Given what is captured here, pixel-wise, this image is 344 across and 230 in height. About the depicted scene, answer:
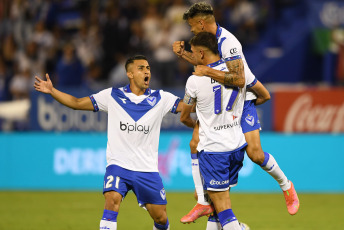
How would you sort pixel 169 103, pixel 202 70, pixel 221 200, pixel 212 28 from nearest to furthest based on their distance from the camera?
pixel 202 70 < pixel 221 200 < pixel 212 28 < pixel 169 103

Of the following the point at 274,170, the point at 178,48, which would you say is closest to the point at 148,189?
the point at 274,170

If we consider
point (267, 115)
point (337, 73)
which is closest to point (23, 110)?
point (267, 115)

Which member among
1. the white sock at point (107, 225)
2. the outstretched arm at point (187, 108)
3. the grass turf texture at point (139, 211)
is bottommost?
the grass turf texture at point (139, 211)

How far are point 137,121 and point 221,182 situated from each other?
3.97ft

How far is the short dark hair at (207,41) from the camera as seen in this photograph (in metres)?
7.02

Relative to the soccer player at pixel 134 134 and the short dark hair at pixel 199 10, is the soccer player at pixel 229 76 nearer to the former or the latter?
the short dark hair at pixel 199 10

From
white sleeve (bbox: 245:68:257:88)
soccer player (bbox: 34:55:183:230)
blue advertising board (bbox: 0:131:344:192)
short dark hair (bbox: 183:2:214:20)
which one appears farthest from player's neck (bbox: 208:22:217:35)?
blue advertising board (bbox: 0:131:344:192)

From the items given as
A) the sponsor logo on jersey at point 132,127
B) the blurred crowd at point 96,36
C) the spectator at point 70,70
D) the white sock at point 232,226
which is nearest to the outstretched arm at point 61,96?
the sponsor logo on jersey at point 132,127

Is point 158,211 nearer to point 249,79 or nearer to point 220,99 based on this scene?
point 220,99

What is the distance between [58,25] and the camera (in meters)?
19.6

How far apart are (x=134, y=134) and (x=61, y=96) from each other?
889 millimetres

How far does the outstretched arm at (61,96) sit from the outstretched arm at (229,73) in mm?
1383

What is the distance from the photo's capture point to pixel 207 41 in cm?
701

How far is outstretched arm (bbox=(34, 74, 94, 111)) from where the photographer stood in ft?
24.3
